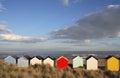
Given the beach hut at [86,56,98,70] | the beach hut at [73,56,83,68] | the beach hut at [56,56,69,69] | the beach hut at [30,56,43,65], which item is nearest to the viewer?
the beach hut at [56,56,69,69]

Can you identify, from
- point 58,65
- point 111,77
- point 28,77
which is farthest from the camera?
point 58,65

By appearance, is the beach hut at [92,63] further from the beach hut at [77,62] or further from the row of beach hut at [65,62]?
the beach hut at [77,62]

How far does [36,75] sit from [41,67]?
21.8 feet

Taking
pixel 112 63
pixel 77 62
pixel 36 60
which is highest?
pixel 36 60

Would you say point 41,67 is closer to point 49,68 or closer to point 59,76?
point 49,68

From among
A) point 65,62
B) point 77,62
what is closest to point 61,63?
point 65,62

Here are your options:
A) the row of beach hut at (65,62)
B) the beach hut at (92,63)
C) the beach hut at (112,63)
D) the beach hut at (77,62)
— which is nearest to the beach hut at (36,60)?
the row of beach hut at (65,62)

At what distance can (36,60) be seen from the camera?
34.6 metres

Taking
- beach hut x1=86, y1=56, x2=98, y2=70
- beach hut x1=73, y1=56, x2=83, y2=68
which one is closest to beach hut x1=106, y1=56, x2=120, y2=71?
beach hut x1=86, y1=56, x2=98, y2=70

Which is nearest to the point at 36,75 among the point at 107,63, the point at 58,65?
the point at 58,65

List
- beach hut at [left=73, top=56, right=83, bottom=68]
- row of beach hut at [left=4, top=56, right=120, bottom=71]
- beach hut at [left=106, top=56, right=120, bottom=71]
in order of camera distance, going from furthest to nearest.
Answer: beach hut at [left=73, top=56, right=83, bottom=68], row of beach hut at [left=4, top=56, right=120, bottom=71], beach hut at [left=106, top=56, right=120, bottom=71]

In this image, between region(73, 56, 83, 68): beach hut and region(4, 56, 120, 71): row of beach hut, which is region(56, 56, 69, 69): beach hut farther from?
region(73, 56, 83, 68): beach hut

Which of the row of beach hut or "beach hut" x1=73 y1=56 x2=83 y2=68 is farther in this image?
"beach hut" x1=73 y1=56 x2=83 y2=68

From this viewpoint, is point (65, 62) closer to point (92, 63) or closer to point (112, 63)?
point (92, 63)
